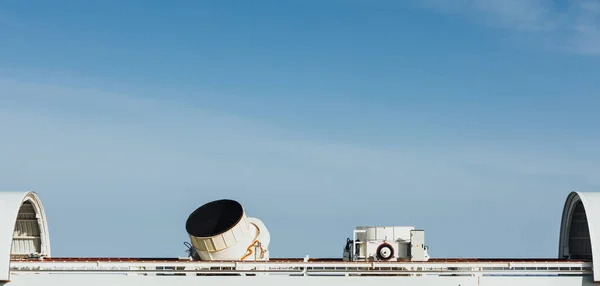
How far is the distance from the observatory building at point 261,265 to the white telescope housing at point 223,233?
0.14 ft

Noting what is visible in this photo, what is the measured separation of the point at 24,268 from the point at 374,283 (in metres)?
14.0

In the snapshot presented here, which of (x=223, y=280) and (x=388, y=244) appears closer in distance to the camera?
(x=223, y=280)

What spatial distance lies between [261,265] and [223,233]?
2148 millimetres

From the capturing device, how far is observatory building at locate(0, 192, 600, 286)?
36.2 m

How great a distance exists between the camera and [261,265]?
3734cm

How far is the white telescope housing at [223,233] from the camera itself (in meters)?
38.3

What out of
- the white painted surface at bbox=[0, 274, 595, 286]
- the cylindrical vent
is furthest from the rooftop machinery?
the cylindrical vent

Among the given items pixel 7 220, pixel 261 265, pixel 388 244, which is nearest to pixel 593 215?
pixel 388 244

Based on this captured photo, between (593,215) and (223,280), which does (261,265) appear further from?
Answer: (593,215)

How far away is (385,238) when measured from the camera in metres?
39.9

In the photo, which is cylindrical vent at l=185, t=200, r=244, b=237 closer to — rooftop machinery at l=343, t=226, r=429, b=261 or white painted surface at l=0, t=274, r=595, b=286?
white painted surface at l=0, t=274, r=595, b=286

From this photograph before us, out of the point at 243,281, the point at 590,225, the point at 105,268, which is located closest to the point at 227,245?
the point at 243,281

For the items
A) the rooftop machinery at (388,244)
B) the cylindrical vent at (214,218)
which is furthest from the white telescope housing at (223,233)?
the rooftop machinery at (388,244)

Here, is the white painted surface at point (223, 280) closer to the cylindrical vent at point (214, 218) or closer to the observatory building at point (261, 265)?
the observatory building at point (261, 265)
